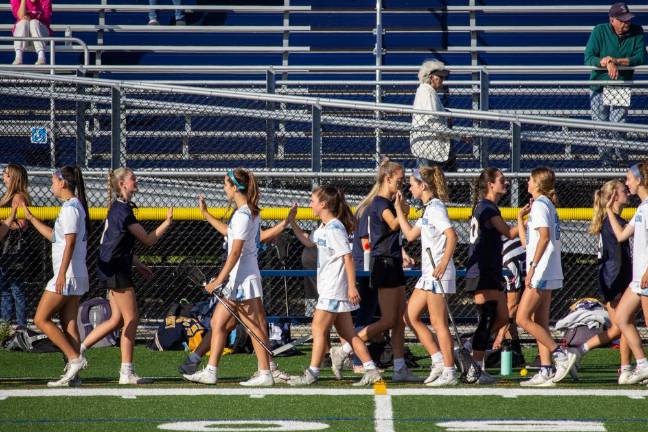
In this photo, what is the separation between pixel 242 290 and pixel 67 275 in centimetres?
138

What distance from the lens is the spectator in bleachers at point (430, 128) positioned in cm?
1177

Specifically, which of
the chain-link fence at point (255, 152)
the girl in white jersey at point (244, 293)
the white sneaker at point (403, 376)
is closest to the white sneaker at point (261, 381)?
the girl in white jersey at point (244, 293)

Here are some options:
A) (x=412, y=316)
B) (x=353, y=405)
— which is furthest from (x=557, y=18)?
(x=353, y=405)

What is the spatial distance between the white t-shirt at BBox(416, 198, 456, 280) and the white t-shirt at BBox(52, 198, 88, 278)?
2.67 metres

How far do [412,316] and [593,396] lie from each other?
151 centimetres

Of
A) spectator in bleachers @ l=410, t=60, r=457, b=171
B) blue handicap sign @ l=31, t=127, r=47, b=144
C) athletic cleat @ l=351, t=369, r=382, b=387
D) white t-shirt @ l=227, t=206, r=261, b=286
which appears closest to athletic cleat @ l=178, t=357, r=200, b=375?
white t-shirt @ l=227, t=206, r=261, b=286

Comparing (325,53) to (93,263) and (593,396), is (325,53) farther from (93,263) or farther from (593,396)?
(593,396)

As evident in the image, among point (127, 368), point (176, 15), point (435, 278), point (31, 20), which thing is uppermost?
point (176, 15)

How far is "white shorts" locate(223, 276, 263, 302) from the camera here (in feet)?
29.0

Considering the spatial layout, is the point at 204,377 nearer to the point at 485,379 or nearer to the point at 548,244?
the point at 485,379

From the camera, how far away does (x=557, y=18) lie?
18.8m

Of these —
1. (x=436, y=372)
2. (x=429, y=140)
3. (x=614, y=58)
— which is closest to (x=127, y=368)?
(x=436, y=372)

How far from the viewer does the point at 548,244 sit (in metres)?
8.86

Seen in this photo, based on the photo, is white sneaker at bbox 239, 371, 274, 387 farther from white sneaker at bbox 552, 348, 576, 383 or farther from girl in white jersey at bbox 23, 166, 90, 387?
white sneaker at bbox 552, 348, 576, 383
